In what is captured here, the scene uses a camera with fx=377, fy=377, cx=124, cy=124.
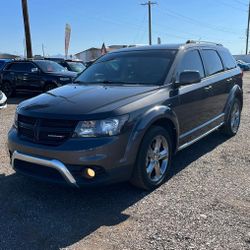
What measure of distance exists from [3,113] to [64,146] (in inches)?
316

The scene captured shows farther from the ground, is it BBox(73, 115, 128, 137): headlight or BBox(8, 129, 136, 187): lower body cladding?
BBox(73, 115, 128, 137): headlight

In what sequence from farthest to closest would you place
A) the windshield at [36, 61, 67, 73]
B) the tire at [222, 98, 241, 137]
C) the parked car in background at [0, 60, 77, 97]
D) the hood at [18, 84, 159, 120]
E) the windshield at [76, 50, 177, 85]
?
the windshield at [36, 61, 67, 73]
the parked car in background at [0, 60, 77, 97]
the tire at [222, 98, 241, 137]
the windshield at [76, 50, 177, 85]
the hood at [18, 84, 159, 120]

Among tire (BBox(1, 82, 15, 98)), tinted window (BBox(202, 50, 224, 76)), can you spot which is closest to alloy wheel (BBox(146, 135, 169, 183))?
tinted window (BBox(202, 50, 224, 76))

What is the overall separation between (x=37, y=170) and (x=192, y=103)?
2.44m

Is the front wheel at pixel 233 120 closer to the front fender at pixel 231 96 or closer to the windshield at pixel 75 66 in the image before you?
the front fender at pixel 231 96

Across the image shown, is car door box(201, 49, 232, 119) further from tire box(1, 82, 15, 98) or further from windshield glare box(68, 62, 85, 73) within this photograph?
windshield glare box(68, 62, 85, 73)

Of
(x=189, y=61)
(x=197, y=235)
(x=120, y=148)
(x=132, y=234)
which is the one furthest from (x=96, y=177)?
(x=189, y=61)

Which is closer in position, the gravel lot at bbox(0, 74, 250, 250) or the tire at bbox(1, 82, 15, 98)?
the gravel lot at bbox(0, 74, 250, 250)

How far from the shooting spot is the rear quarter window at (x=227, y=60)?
23.3 feet

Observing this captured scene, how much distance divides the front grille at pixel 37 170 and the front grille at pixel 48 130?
0.29 meters

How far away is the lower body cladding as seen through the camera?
396 cm

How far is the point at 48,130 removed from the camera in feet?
13.5

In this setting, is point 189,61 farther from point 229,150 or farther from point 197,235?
point 197,235

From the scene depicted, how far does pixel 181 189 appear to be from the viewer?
15.5 ft
